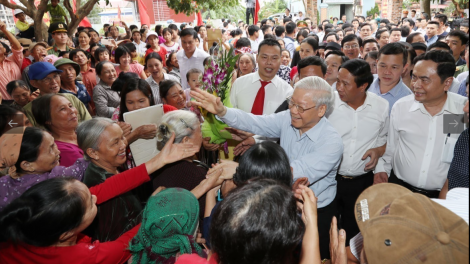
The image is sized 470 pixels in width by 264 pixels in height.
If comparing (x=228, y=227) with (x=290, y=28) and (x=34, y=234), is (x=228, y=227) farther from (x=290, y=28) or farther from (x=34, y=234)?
(x=290, y=28)

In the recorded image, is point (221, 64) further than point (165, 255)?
Yes

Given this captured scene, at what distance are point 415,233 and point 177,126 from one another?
169cm

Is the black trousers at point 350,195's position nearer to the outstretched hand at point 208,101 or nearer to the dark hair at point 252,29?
the outstretched hand at point 208,101

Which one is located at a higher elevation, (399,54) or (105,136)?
(399,54)

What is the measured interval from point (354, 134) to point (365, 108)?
0.26 metres

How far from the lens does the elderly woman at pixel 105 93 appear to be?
13.5 ft

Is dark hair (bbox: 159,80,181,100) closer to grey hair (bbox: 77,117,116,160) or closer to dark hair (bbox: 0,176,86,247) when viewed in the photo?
grey hair (bbox: 77,117,116,160)

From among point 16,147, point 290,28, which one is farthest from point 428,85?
point 290,28

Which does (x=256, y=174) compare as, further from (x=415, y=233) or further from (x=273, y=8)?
(x=273, y=8)

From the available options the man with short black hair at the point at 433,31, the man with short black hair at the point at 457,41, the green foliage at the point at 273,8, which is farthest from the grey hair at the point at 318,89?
the green foliage at the point at 273,8

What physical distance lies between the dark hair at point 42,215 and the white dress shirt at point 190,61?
4.09m

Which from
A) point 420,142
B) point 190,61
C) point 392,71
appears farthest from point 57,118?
point 392,71

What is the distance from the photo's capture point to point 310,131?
220 centimetres

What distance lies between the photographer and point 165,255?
140 cm
